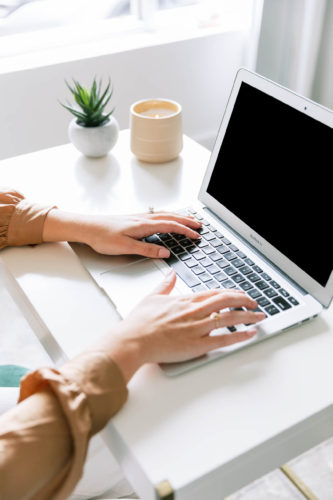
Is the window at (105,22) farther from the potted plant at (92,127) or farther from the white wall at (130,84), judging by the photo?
the potted plant at (92,127)

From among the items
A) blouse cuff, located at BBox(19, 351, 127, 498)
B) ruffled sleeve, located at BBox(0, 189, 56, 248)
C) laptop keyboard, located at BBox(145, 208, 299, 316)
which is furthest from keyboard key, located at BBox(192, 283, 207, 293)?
ruffled sleeve, located at BBox(0, 189, 56, 248)

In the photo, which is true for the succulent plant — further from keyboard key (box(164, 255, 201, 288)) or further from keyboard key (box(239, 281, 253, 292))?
keyboard key (box(239, 281, 253, 292))

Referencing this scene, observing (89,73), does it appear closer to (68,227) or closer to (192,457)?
(68,227)

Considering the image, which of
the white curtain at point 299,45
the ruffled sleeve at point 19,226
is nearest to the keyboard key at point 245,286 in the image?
the ruffled sleeve at point 19,226

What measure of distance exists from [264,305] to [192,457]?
0.90ft

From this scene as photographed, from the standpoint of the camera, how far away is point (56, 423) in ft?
2.02

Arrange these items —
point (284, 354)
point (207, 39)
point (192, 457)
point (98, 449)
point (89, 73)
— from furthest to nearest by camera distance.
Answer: point (207, 39) < point (89, 73) < point (98, 449) < point (284, 354) < point (192, 457)

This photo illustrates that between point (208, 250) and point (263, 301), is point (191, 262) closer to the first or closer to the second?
point (208, 250)

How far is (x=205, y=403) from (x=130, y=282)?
0.89 feet

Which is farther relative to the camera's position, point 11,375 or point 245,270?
point 11,375

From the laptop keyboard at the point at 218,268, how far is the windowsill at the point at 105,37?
1311 millimetres

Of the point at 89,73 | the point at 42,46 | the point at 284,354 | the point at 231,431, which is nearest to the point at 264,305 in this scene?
the point at 284,354

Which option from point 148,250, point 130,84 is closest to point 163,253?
point 148,250

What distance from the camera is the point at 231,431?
2.04 ft
